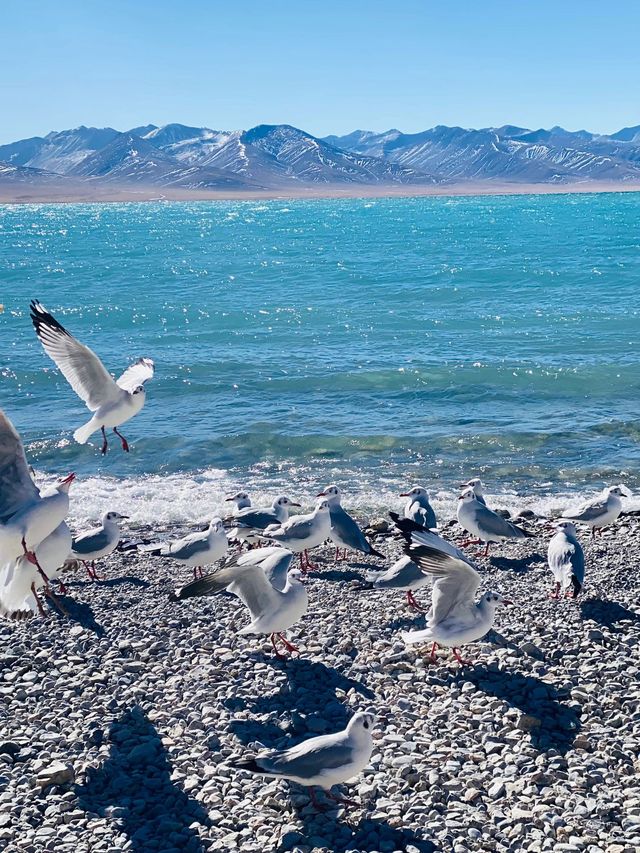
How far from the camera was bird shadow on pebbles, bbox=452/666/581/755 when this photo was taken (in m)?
6.59

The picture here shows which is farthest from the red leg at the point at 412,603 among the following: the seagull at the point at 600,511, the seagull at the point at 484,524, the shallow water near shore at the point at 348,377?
the shallow water near shore at the point at 348,377

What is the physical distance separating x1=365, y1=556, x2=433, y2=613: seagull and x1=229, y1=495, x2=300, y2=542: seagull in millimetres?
2161

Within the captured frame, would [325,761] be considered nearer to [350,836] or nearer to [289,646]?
[350,836]

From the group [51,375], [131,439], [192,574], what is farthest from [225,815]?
[51,375]

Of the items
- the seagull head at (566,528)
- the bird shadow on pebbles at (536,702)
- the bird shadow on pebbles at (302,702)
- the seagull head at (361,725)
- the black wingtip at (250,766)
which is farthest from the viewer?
the seagull head at (566,528)

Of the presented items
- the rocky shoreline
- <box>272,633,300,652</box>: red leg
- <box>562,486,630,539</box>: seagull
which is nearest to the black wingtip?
the rocky shoreline

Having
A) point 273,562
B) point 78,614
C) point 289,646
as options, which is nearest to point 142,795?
point 289,646

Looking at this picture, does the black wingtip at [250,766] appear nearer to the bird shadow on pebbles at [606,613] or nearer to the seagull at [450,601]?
the seagull at [450,601]

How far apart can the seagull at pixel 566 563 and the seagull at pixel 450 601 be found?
163 cm

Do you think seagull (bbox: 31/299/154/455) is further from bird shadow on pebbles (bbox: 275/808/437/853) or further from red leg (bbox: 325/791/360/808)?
bird shadow on pebbles (bbox: 275/808/437/853)

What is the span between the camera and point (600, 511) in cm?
1148

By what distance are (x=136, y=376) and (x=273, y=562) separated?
4.81 meters

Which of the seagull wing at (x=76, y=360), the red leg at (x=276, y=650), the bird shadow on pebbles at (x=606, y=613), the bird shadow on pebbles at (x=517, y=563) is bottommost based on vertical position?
the bird shadow on pebbles at (x=517, y=563)

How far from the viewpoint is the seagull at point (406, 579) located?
8.94 m
